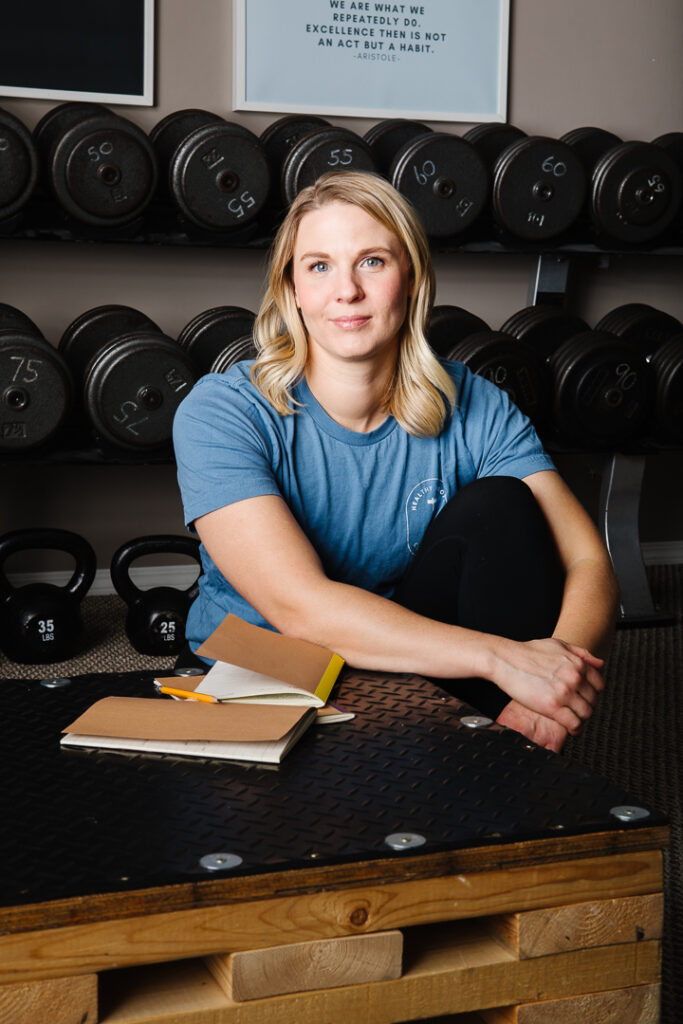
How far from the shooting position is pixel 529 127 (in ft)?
11.8

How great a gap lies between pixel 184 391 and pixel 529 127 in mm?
1651

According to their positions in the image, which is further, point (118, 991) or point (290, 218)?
point (290, 218)

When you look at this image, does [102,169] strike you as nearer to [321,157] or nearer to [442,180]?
[321,157]

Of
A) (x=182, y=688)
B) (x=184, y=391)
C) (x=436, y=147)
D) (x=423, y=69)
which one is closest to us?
(x=182, y=688)

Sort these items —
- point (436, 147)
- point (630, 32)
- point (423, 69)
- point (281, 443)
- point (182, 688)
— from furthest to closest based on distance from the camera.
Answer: point (630, 32) < point (423, 69) < point (436, 147) < point (281, 443) < point (182, 688)

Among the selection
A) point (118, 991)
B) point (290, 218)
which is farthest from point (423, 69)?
point (118, 991)

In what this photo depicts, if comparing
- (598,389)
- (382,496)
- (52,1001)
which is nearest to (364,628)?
(382,496)

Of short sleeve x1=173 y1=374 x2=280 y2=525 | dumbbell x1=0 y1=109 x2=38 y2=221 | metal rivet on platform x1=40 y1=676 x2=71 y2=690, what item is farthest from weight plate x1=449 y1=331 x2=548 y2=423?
metal rivet on platform x1=40 y1=676 x2=71 y2=690

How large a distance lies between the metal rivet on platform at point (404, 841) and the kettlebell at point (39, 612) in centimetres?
205

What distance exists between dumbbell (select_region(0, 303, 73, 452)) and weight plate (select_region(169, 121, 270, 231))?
1.89 feet

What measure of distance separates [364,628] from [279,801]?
16.4 inches

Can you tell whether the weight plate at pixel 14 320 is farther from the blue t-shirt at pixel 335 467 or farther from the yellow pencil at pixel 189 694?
the yellow pencil at pixel 189 694

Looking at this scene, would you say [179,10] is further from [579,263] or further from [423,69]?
[579,263]

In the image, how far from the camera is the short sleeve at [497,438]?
1590 millimetres
